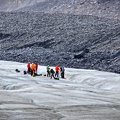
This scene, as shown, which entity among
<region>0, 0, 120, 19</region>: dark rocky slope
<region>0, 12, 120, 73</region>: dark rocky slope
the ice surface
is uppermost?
<region>0, 0, 120, 19</region>: dark rocky slope

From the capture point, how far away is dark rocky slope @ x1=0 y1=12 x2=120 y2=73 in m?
43.3

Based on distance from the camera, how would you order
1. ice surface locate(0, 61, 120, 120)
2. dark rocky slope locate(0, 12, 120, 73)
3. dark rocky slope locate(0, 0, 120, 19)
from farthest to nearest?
dark rocky slope locate(0, 0, 120, 19)
dark rocky slope locate(0, 12, 120, 73)
ice surface locate(0, 61, 120, 120)

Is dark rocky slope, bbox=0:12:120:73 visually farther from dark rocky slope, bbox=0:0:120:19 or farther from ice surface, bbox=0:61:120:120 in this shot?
ice surface, bbox=0:61:120:120

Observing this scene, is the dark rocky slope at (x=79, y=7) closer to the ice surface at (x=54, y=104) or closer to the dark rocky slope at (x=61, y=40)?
the dark rocky slope at (x=61, y=40)

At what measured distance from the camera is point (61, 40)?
2295 inches

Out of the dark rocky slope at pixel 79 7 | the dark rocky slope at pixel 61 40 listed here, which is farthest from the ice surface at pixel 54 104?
the dark rocky slope at pixel 79 7

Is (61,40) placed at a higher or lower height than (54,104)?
higher

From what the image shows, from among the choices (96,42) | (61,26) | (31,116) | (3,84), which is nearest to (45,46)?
(96,42)

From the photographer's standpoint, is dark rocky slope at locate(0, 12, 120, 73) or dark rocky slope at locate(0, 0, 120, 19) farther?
dark rocky slope at locate(0, 0, 120, 19)

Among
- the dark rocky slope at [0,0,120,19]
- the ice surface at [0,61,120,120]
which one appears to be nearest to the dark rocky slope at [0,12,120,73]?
the dark rocky slope at [0,0,120,19]

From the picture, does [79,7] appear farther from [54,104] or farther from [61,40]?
[54,104]

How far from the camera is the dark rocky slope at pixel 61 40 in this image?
43.3 meters

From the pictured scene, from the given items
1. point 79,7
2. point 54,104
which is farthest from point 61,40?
point 54,104

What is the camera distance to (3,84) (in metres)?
21.0
